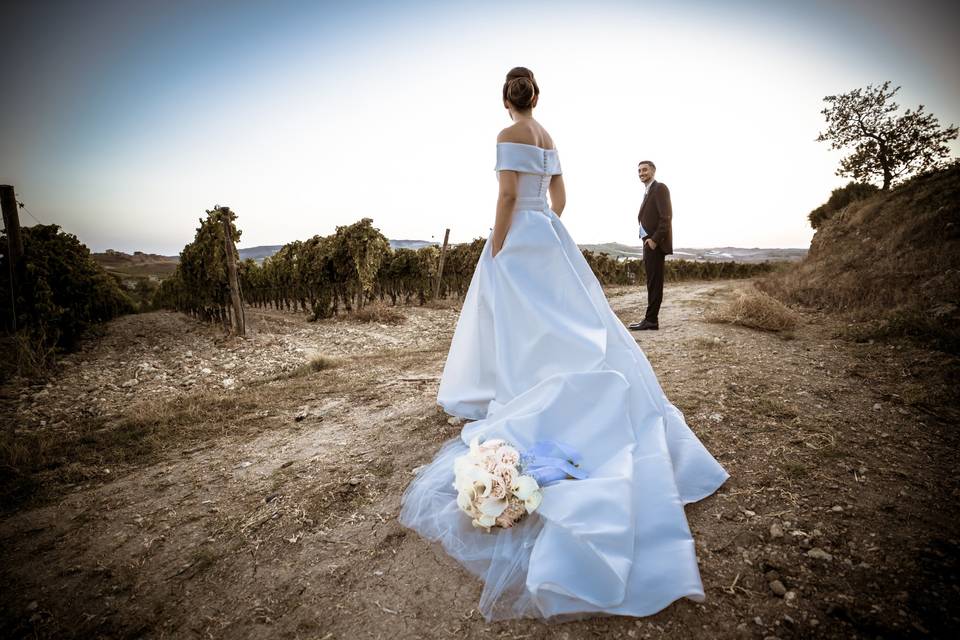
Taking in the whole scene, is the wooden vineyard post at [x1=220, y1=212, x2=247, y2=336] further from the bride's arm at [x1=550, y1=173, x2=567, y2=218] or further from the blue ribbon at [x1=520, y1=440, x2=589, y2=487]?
the blue ribbon at [x1=520, y1=440, x2=589, y2=487]

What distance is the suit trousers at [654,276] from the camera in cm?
586

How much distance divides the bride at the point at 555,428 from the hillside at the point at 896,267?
410 centimetres

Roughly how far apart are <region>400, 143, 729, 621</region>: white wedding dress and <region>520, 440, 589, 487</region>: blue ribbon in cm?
6

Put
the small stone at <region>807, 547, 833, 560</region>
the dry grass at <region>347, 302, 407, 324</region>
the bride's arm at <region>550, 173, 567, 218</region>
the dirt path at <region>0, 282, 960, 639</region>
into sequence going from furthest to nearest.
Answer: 1. the dry grass at <region>347, 302, 407, 324</region>
2. the bride's arm at <region>550, 173, 567, 218</region>
3. the small stone at <region>807, 547, 833, 560</region>
4. the dirt path at <region>0, 282, 960, 639</region>

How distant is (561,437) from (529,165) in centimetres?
187

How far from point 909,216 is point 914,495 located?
9.62m

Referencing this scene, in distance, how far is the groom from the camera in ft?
18.8

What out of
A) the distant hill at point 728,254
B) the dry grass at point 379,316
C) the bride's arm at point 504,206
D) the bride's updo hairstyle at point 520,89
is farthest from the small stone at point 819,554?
the distant hill at point 728,254

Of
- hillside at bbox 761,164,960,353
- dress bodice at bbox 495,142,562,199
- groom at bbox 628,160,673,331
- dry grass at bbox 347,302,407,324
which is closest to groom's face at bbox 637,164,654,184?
groom at bbox 628,160,673,331

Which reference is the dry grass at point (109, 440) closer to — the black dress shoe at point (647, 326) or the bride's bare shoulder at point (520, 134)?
the bride's bare shoulder at point (520, 134)

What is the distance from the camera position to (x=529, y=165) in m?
2.63

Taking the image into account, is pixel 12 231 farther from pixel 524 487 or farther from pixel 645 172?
pixel 645 172

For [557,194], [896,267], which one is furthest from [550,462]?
[896,267]

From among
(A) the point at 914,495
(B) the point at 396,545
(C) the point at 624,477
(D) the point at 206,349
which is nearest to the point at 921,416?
(A) the point at 914,495
